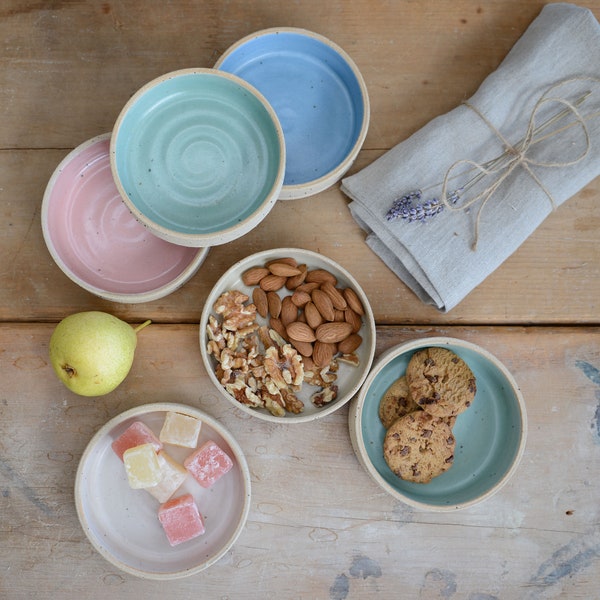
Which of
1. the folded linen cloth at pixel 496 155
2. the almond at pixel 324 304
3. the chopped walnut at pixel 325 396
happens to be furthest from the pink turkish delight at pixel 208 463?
the folded linen cloth at pixel 496 155

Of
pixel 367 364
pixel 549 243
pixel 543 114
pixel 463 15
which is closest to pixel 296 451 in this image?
pixel 367 364

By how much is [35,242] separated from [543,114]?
832mm

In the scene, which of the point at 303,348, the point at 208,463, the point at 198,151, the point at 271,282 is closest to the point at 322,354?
the point at 303,348

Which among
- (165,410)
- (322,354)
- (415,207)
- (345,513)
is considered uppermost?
(415,207)

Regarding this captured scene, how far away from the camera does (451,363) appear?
35.9 inches

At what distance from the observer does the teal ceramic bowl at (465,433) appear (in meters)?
0.89

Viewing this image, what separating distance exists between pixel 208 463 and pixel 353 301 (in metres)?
0.33

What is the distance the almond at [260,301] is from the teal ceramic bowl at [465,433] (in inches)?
7.6

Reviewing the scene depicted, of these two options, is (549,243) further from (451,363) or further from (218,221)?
(218,221)

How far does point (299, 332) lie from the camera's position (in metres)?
0.92

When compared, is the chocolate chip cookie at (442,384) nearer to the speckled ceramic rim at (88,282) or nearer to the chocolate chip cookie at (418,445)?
the chocolate chip cookie at (418,445)

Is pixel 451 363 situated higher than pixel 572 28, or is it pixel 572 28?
pixel 572 28

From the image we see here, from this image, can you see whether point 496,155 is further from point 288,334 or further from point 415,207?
point 288,334

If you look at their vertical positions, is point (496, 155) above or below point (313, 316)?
above
